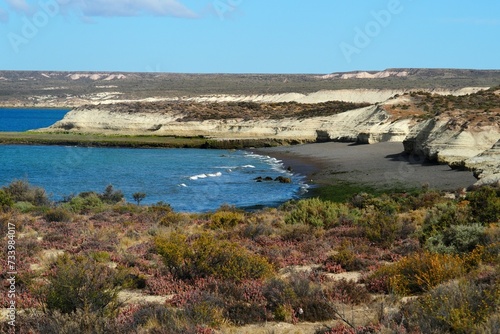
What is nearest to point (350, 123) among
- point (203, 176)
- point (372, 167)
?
point (372, 167)

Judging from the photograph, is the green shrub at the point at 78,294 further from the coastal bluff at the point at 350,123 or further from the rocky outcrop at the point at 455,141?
the rocky outcrop at the point at 455,141

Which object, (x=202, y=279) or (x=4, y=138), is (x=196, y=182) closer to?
(x=202, y=279)

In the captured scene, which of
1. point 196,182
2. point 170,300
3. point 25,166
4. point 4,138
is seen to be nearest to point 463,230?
point 170,300

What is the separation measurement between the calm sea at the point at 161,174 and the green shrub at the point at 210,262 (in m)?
17.8

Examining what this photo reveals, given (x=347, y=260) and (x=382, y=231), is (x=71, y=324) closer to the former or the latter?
(x=347, y=260)

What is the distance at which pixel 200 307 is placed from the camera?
25.0ft

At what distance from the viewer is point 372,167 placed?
137 feet

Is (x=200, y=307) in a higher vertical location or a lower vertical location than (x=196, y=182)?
higher

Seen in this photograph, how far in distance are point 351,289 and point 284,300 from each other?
4.29 ft

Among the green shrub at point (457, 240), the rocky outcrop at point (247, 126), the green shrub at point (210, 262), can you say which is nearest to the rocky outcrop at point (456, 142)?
the rocky outcrop at point (247, 126)

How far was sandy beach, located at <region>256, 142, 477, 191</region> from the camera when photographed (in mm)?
32434

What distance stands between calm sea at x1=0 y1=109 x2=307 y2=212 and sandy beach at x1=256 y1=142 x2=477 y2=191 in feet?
6.96

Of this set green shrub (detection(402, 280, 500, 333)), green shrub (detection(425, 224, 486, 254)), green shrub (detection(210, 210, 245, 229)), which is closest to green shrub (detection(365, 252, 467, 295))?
green shrub (detection(402, 280, 500, 333))

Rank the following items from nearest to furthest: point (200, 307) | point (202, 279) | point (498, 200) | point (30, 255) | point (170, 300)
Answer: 1. point (200, 307)
2. point (170, 300)
3. point (202, 279)
4. point (30, 255)
5. point (498, 200)
